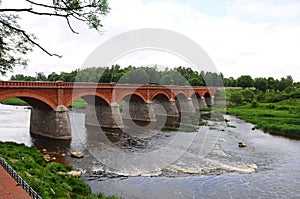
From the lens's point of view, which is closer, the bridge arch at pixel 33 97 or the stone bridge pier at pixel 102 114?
the bridge arch at pixel 33 97

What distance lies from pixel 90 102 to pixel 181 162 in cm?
2146

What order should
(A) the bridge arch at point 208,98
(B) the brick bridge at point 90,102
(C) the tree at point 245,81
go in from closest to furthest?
1. (B) the brick bridge at point 90,102
2. (A) the bridge arch at point 208,98
3. (C) the tree at point 245,81

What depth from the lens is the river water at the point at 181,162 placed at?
1744 cm

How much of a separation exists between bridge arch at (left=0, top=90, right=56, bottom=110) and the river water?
388 cm

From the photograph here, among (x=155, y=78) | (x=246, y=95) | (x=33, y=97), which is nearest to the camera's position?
(x=33, y=97)

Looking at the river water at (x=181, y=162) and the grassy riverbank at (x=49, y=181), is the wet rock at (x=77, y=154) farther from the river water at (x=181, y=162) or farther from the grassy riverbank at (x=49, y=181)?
the grassy riverbank at (x=49, y=181)

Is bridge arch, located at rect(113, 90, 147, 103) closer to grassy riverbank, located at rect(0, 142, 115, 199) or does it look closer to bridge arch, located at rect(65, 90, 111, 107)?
bridge arch, located at rect(65, 90, 111, 107)

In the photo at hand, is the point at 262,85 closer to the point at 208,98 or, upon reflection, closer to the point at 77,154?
the point at 208,98

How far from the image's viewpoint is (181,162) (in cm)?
2353

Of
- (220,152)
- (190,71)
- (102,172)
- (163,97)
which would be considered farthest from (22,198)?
(190,71)

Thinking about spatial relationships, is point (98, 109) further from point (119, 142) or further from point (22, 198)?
point (22, 198)

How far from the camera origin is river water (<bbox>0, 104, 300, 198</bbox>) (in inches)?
687

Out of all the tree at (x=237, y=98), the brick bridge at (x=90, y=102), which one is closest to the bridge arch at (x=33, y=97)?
the brick bridge at (x=90, y=102)

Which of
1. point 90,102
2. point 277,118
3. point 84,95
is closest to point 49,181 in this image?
point 84,95
